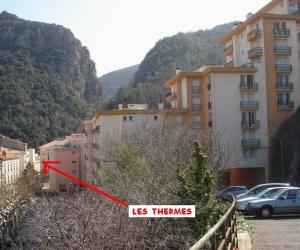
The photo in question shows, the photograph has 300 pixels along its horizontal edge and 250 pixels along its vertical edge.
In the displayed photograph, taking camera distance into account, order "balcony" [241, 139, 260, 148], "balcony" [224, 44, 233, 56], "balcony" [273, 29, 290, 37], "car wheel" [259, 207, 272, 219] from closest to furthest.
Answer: "car wheel" [259, 207, 272, 219] → "balcony" [241, 139, 260, 148] → "balcony" [273, 29, 290, 37] → "balcony" [224, 44, 233, 56]

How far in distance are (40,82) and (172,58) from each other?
1903 inches

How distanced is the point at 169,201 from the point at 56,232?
12.6 feet

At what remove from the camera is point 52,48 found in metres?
186

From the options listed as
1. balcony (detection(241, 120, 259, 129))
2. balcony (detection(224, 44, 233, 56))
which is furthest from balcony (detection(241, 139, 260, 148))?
balcony (detection(224, 44, 233, 56))

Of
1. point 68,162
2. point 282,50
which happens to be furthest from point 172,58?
point 282,50

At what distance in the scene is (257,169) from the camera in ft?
200

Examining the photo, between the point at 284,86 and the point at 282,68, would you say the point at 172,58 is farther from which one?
the point at 284,86

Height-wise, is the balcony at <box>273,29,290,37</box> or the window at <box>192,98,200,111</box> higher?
the balcony at <box>273,29,290,37</box>

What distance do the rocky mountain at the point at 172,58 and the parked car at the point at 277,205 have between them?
284 ft

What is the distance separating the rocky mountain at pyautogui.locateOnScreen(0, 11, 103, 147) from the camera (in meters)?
138

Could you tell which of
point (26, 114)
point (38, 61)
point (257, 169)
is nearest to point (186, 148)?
point (257, 169)

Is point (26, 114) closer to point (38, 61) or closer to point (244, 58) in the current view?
point (38, 61)

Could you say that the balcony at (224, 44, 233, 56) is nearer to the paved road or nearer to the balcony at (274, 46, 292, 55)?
the balcony at (274, 46, 292, 55)

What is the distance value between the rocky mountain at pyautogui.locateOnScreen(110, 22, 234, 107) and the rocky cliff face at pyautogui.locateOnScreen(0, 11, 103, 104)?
164ft
